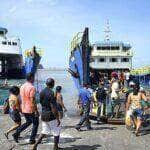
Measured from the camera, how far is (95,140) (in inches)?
464

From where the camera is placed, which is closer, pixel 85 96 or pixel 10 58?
pixel 85 96

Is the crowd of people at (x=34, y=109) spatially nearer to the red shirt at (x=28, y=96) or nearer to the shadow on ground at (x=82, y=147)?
the red shirt at (x=28, y=96)

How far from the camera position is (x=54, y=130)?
9.73 m

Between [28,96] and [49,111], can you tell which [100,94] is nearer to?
[28,96]

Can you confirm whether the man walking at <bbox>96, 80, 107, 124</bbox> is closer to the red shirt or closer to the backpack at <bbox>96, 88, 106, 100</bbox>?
the backpack at <bbox>96, 88, 106, 100</bbox>

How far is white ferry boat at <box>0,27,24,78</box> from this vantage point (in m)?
64.4

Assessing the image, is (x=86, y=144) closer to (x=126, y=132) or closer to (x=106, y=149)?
(x=106, y=149)

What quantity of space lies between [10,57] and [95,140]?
59.5 meters

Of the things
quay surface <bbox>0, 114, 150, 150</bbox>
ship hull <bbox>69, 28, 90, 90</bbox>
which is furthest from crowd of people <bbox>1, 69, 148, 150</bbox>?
ship hull <bbox>69, 28, 90, 90</bbox>

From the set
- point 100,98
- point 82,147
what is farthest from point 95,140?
point 100,98

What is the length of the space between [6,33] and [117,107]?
169 feet

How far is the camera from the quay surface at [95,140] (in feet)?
35.4

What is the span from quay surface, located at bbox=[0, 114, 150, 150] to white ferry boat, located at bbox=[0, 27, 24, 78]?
5097 centimetres

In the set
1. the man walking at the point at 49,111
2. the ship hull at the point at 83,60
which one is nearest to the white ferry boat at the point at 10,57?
the ship hull at the point at 83,60
